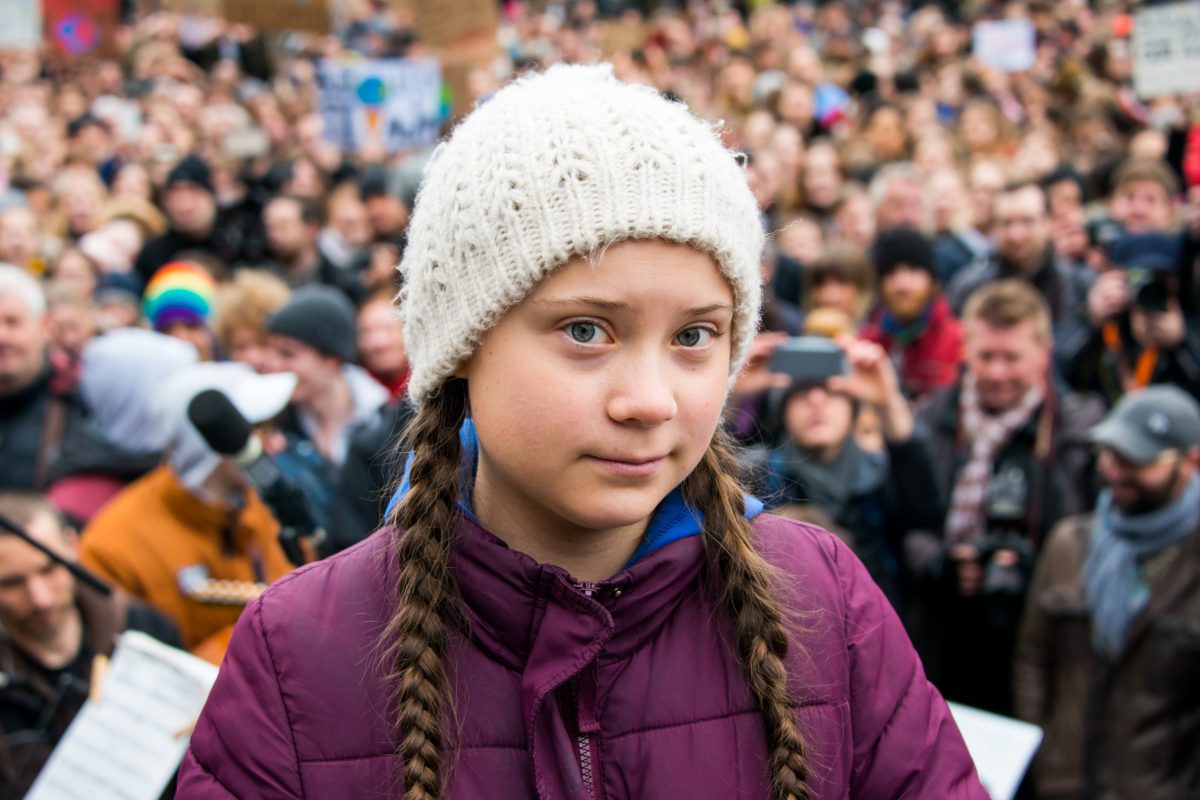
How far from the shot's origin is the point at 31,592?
304 cm

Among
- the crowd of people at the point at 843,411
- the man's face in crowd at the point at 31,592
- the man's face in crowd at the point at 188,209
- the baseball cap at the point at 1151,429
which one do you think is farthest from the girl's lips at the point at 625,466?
the man's face in crowd at the point at 188,209

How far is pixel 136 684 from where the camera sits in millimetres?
2416

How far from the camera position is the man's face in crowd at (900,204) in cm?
730

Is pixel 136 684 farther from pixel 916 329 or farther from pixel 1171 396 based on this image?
pixel 916 329

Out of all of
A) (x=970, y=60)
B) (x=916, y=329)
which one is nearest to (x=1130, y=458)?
(x=916, y=329)

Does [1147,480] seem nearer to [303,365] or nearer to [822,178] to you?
[303,365]

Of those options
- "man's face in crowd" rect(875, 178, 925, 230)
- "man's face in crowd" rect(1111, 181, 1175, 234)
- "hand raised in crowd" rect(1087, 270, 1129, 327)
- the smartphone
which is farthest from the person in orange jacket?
"man's face in crowd" rect(875, 178, 925, 230)

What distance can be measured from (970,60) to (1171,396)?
1095cm

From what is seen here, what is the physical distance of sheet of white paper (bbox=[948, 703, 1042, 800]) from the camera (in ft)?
8.52

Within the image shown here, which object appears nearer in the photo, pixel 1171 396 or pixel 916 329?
pixel 1171 396

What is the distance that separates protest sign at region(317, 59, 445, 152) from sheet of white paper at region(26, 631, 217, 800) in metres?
7.23

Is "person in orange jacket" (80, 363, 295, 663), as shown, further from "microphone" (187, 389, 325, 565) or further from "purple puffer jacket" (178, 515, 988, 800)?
"purple puffer jacket" (178, 515, 988, 800)

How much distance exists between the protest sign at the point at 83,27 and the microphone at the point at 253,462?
12.9 meters

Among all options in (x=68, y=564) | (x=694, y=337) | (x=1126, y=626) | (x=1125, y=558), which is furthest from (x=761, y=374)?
(x=694, y=337)
